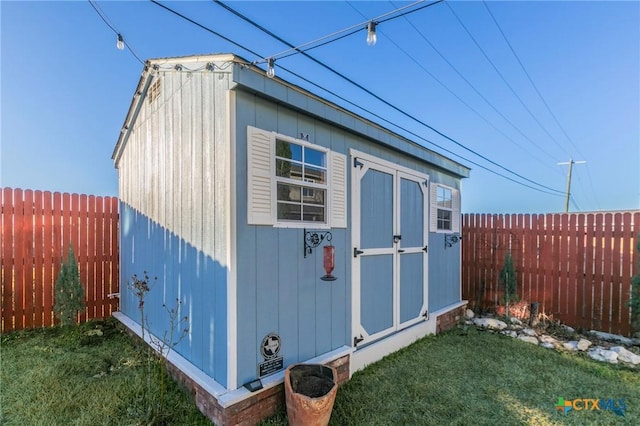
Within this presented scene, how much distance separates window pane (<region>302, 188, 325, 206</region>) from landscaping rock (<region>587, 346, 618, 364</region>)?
4243 millimetres

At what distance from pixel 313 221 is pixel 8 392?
10.3 feet

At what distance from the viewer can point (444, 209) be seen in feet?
17.0

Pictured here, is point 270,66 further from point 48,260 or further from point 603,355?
point 603,355

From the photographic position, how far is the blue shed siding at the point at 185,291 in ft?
7.73

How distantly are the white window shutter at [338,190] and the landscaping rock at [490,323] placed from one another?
3649mm

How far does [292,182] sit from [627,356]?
16.0ft

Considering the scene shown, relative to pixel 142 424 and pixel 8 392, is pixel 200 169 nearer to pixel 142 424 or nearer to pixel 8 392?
pixel 142 424

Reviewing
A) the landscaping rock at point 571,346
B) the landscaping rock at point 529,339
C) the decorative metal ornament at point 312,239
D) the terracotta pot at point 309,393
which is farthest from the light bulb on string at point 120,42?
the landscaping rock at point 571,346

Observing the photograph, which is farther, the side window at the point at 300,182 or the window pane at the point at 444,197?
the window pane at the point at 444,197

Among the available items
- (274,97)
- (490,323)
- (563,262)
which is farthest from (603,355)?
(274,97)

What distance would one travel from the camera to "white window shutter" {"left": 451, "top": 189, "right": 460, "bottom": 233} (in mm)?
5440

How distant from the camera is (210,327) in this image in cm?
245

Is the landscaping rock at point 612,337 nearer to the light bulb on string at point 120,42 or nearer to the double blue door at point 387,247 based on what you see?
the double blue door at point 387,247

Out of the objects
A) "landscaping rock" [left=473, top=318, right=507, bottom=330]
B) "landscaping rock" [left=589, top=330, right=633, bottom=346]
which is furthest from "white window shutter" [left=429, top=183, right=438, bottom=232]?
"landscaping rock" [left=589, top=330, right=633, bottom=346]
